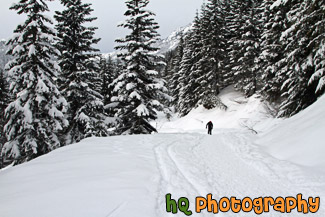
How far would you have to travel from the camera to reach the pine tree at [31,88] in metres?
11.6

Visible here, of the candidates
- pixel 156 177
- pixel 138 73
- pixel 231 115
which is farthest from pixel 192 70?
pixel 156 177

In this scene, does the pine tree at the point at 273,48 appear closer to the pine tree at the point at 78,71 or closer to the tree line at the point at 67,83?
the tree line at the point at 67,83

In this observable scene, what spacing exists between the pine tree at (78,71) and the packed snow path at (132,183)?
23.7 ft

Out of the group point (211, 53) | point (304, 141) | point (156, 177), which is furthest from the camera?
point (211, 53)

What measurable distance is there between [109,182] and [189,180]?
7.24ft

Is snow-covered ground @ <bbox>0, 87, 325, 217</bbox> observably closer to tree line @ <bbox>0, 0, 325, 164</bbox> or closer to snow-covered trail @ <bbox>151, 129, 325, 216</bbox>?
snow-covered trail @ <bbox>151, 129, 325, 216</bbox>

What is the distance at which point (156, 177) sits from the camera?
5.51 m


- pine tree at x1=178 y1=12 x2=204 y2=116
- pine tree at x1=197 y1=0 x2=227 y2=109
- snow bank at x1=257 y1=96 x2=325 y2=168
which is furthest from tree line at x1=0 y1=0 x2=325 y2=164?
pine tree at x1=178 y1=12 x2=204 y2=116

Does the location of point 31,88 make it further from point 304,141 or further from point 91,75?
point 304,141

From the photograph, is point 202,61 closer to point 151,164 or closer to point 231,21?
point 231,21

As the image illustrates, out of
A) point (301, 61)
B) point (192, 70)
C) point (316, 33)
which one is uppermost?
point (192, 70)

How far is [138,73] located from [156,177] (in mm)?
11215

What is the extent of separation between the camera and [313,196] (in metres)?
4.67

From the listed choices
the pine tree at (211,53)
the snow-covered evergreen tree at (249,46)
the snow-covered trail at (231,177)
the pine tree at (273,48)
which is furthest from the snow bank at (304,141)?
the pine tree at (211,53)
